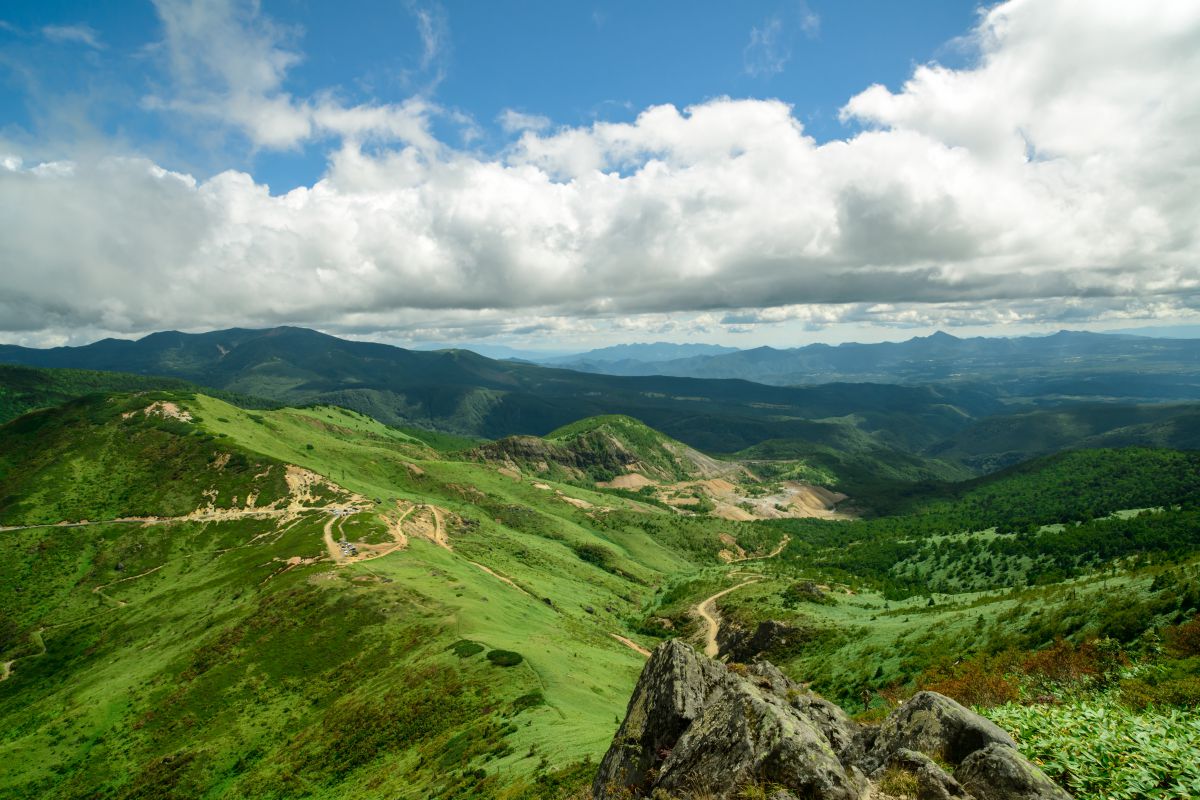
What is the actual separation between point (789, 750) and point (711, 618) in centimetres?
10035

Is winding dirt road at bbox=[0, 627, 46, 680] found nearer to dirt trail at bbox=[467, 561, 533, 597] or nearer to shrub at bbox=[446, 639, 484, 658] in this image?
dirt trail at bbox=[467, 561, 533, 597]

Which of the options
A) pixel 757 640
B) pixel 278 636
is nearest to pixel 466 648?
pixel 278 636

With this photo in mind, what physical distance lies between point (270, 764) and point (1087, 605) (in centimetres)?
8304

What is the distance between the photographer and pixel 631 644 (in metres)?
103

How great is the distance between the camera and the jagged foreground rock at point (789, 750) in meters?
18.2

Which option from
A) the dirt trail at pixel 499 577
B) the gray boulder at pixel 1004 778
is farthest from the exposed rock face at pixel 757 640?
the gray boulder at pixel 1004 778

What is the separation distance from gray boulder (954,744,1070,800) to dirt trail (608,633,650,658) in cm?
8636

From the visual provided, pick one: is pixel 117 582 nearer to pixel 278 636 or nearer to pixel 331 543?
pixel 331 543

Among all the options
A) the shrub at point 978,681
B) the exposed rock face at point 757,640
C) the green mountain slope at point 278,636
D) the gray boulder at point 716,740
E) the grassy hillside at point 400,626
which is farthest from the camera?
the exposed rock face at point 757,640

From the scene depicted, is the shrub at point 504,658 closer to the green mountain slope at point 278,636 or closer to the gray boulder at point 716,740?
the green mountain slope at point 278,636

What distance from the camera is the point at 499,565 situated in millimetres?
136500

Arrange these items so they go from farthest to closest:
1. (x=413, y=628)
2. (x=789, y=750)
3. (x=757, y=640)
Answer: (x=757, y=640)
(x=413, y=628)
(x=789, y=750)

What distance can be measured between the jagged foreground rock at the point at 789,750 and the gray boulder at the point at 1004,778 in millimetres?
31

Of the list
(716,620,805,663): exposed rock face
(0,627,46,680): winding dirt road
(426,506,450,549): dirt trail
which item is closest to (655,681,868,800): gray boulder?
(716,620,805,663): exposed rock face
